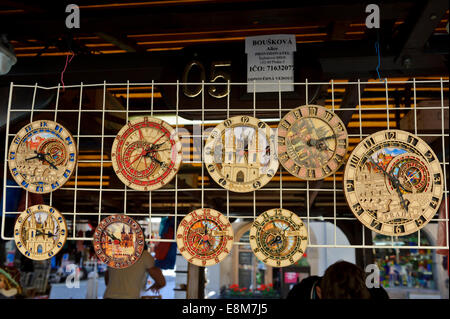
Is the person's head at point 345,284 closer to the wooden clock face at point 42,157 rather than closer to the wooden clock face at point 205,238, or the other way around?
the wooden clock face at point 205,238

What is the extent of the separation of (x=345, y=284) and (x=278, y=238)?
57 cm

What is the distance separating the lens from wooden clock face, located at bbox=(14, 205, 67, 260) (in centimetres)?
213

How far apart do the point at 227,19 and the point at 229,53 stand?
0.27 m

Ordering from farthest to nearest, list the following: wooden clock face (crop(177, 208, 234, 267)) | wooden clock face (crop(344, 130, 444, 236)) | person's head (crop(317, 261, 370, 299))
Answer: wooden clock face (crop(177, 208, 234, 267)), wooden clock face (crop(344, 130, 444, 236)), person's head (crop(317, 261, 370, 299))

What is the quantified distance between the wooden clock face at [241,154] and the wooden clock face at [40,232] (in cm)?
81

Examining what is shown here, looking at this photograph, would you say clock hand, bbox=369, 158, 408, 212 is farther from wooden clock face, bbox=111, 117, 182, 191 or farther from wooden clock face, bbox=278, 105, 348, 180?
wooden clock face, bbox=111, 117, 182, 191

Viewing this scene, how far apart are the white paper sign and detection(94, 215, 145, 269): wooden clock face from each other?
914mm

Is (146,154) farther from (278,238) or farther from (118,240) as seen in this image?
(278,238)

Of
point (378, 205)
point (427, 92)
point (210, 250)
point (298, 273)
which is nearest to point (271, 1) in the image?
point (378, 205)

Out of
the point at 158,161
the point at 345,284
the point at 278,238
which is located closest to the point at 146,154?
the point at 158,161

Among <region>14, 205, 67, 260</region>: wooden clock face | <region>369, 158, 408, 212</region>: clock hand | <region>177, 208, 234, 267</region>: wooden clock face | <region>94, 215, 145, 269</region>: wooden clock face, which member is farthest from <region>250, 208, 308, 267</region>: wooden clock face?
<region>14, 205, 67, 260</region>: wooden clock face

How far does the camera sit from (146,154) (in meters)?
2.16

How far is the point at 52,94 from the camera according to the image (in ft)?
7.94

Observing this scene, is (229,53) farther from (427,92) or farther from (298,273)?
(298,273)
